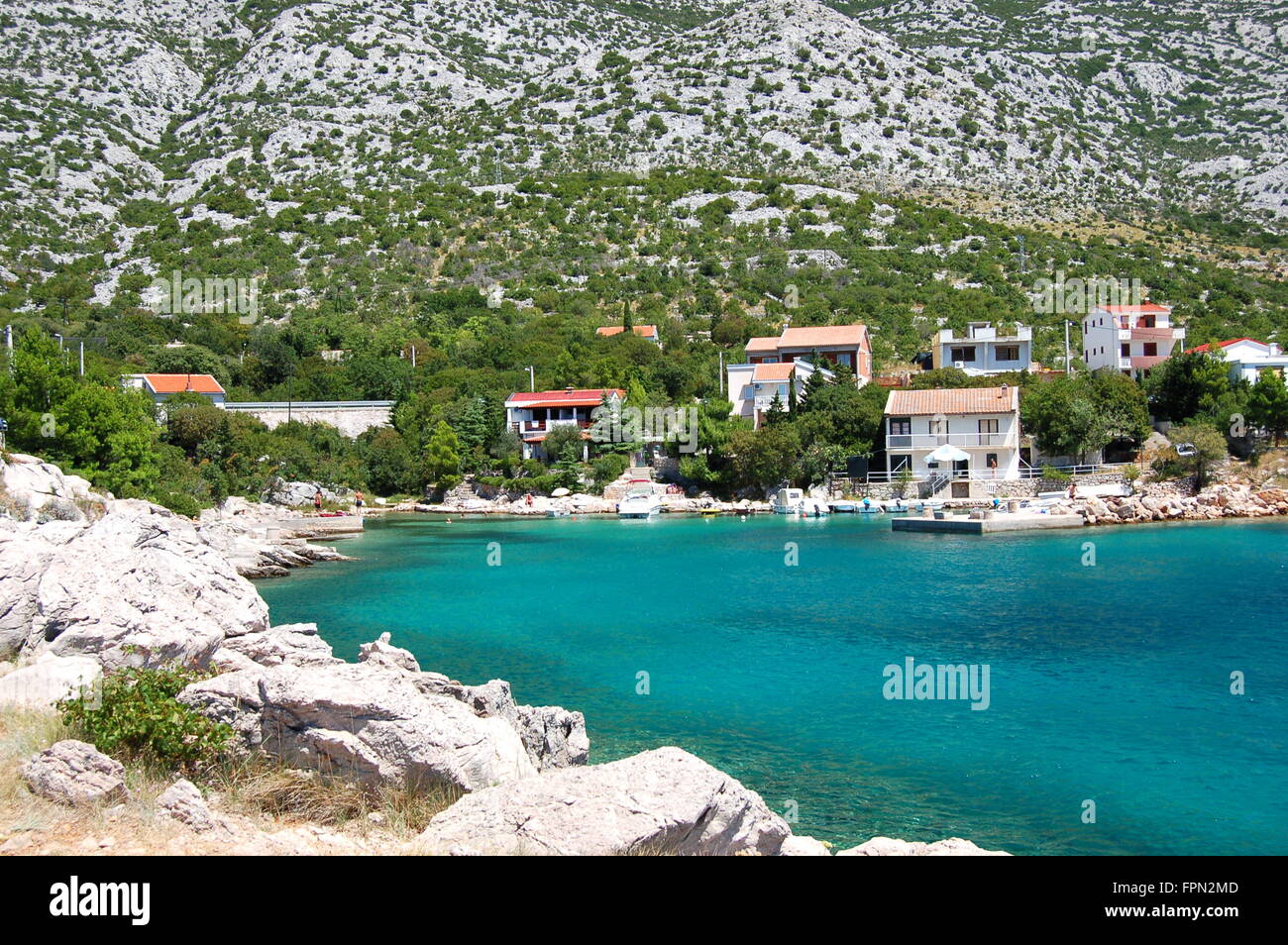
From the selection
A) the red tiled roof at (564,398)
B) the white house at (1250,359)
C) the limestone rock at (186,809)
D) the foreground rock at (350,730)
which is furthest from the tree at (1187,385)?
the limestone rock at (186,809)

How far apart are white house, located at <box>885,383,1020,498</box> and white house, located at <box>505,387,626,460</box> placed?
16555 mm

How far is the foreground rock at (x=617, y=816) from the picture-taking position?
250 inches

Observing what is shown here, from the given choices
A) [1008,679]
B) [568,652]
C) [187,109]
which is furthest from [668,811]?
[187,109]

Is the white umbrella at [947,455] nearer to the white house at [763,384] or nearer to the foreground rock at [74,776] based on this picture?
the white house at [763,384]

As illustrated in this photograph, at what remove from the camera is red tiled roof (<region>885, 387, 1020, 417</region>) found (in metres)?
45.2

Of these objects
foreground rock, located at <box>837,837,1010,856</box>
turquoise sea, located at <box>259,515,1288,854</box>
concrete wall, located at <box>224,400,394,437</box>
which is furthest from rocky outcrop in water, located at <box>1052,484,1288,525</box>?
concrete wall, located at <box>224,400,394,437</box>

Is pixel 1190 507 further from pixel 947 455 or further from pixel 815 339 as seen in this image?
pixel 815 339

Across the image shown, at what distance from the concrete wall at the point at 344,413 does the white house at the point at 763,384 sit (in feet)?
72.8

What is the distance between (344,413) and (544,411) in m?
13.8

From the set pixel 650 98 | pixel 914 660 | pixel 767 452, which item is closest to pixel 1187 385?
pixel 767 452

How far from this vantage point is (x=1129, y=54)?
102 meters

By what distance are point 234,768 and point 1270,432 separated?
4763cm

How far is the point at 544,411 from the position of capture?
5547cm

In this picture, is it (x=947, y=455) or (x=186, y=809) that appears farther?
(x=947, y=455)
